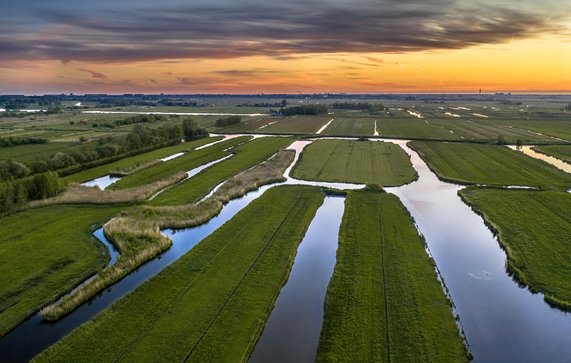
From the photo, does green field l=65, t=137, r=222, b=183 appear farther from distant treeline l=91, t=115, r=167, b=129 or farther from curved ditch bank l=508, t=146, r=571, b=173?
curved ditch bank l=508, t=146, r=571, b=173

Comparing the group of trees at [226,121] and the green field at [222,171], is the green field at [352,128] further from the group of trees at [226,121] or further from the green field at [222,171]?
the group of trees at [226,121]

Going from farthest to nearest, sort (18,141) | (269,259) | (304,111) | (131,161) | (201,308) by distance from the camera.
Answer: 1. (304,111)
2. (18,141)
3. (131,161)
4. (269,259)
5. (201,308)

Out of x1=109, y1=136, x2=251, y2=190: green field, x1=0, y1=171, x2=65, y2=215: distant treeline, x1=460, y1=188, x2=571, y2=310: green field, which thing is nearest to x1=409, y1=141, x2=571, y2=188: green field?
x1=460, y1=188, x2=571, y2=310: green field

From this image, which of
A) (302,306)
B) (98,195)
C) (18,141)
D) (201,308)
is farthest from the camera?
(18,141)

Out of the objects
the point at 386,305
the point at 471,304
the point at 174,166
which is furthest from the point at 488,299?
the point at 174,166

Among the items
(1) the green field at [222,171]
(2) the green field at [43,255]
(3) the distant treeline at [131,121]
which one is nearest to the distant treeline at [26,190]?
(2) the green field at [43,255]

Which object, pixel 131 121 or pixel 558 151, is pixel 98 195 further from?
pixel 131 121
